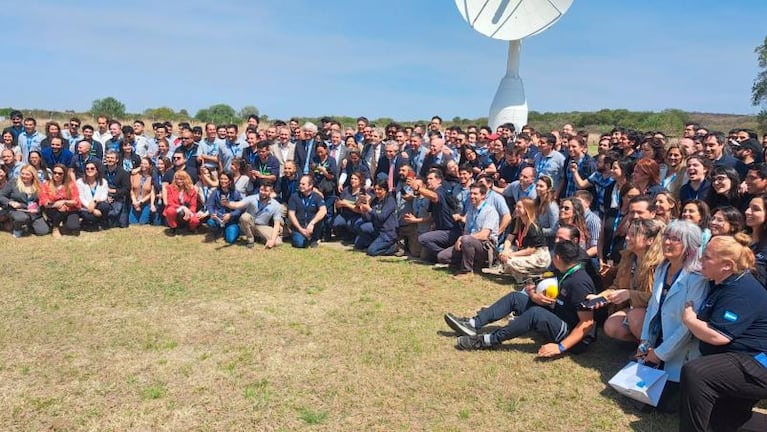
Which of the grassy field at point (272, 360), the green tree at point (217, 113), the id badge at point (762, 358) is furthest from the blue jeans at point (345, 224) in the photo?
the green tree at point (217, 113)

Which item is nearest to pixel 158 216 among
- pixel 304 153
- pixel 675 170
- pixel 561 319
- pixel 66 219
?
pixel 66 219

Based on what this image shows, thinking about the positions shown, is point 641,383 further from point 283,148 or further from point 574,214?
point 283,148

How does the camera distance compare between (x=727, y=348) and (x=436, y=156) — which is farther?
(x=436, y=156)

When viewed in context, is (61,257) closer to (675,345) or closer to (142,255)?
(142,255)

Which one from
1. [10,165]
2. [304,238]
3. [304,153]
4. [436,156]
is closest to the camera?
[304,238]

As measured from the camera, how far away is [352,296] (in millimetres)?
6641

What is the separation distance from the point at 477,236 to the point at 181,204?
18.3 feet

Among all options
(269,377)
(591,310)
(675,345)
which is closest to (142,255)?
(269,377)

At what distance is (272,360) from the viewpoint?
482 centimetres

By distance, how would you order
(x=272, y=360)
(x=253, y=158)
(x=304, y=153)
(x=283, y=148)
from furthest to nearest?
1. (x=283, y=148)
2. (x=304, y=153)
3. (x=253, y=158)
4. (x=272, y=360)

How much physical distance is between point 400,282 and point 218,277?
250 centimetres

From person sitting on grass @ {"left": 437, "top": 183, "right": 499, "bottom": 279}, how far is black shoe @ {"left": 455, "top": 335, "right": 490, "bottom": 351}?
2.40m

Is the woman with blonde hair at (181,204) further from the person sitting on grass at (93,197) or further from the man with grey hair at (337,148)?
the man with grey hair at (337,148)

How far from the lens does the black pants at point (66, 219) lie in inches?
375
